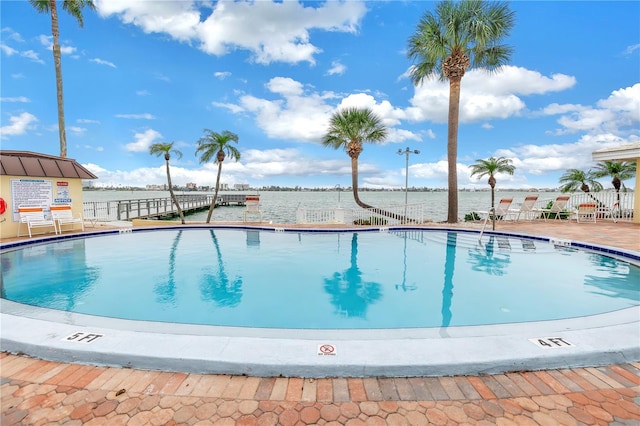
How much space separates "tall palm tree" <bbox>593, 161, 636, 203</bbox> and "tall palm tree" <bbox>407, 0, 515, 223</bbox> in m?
8.59

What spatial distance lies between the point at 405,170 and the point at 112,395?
13745mm

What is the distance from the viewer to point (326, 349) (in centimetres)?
235

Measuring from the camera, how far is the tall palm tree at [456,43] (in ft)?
38.3

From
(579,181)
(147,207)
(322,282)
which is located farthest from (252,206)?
(579,181)

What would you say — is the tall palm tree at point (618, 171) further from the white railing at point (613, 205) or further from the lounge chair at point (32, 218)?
the lounge chair at point (32, 218)

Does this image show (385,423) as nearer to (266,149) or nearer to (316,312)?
(316,312)

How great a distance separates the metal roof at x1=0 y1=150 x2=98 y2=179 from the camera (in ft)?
27.7

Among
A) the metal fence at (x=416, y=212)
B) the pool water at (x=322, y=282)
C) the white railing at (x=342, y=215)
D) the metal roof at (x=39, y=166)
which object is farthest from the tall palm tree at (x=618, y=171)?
the metal roof at (x=39, y=166)

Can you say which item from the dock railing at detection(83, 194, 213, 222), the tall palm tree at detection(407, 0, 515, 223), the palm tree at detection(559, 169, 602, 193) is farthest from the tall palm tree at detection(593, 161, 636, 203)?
the dock railing at detection(83, 194, 213, 222)

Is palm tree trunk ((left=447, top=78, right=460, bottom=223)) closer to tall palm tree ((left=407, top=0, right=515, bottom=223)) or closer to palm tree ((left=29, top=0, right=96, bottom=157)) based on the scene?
tall palm tree ((left=407, top=0, right=515, bottom=223))

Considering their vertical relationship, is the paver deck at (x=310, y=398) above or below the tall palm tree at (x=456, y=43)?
below

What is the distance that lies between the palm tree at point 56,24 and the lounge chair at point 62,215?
17.8 ft

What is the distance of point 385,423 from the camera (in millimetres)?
1671

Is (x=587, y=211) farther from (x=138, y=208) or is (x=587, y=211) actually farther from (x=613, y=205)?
(x=138, y=208)
